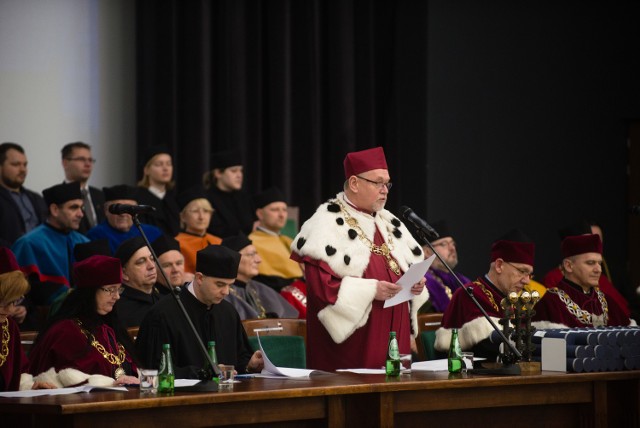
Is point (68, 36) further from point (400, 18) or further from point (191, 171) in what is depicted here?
point (400, 18)

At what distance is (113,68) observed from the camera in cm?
965

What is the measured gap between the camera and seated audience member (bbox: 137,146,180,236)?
850 centimetres

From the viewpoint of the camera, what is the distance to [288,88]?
403 inches

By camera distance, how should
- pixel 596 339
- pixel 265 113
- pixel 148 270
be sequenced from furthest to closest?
pixel 265 113 < pixel 148 270 < pixel 596 339

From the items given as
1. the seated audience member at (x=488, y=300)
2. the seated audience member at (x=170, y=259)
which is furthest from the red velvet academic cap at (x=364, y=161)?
the seated audience member at (x=170, y=259)

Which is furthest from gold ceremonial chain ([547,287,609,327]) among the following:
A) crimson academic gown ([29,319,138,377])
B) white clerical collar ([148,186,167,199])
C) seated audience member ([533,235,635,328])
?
white clerical collar ([148,186,167,199])

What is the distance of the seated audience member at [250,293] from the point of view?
24.7ft

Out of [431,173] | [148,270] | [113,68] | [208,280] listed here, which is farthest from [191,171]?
[208,280]

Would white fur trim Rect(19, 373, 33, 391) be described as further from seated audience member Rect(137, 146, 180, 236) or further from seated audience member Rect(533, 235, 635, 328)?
seated audience member Rect(137, 146, 180, 236)

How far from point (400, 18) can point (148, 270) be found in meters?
5.09

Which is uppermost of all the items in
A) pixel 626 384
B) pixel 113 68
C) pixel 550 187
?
pixel 113 68

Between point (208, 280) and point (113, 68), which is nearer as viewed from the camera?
point (208, 280)

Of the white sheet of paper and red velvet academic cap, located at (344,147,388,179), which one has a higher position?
red velvet academic cap, located at (344,147,388,179)

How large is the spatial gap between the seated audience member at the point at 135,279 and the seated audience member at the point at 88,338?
0.99 m
